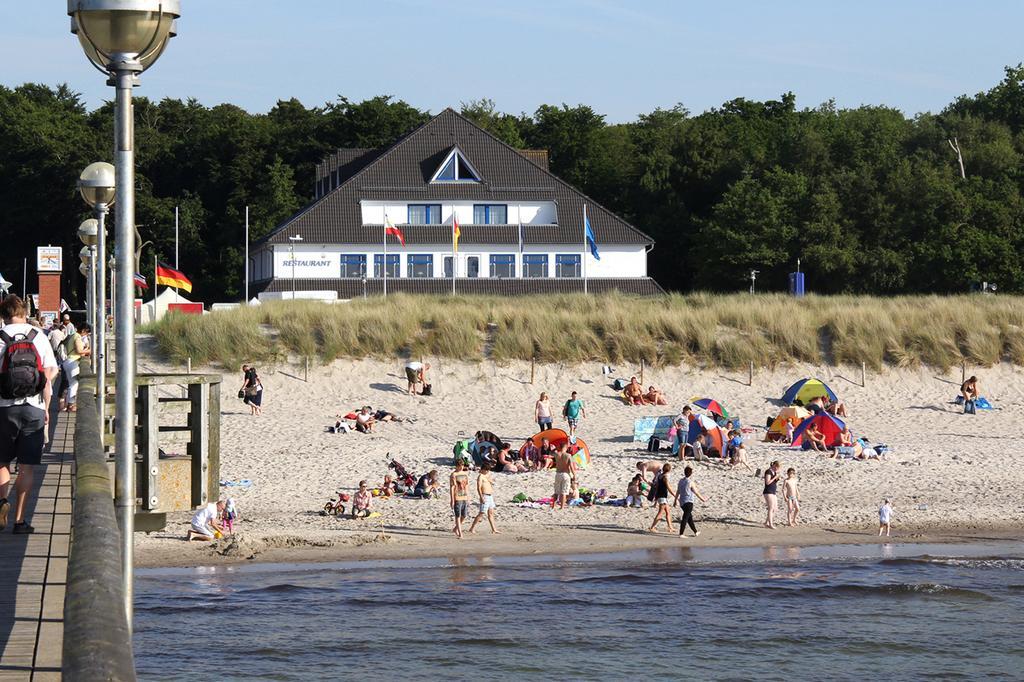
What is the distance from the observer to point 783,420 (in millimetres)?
28422

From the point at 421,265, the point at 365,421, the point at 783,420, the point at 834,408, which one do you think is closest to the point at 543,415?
the point at 365,421

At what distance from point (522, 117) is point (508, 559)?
69.1 meters

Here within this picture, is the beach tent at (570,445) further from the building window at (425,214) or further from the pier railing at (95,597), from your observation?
the building window at (425,214)

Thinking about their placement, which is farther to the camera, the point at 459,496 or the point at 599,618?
the point at 459,496

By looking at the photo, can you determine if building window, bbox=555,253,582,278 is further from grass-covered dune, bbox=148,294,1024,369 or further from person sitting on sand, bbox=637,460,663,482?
person sitting on sand, bbox=637,460,663,482

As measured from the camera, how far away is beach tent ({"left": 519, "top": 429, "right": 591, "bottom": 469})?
82.0ft

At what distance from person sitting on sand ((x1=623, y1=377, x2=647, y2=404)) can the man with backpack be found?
2306cm

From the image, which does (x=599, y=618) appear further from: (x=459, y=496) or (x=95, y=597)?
(x=95, y=597)

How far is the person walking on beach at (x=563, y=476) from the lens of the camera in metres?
22.2

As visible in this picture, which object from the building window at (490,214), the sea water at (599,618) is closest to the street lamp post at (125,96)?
the sea water at (599,618)

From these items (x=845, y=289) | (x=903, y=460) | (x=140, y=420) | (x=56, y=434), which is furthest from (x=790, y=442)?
(x=845, y=289)

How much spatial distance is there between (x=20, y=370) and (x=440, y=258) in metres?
49.3

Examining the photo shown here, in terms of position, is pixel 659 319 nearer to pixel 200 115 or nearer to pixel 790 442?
pixel 790 442

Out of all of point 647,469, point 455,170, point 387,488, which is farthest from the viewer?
point 455,170
